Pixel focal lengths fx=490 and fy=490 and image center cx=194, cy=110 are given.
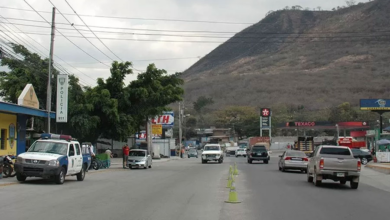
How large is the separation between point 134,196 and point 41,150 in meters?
6.37

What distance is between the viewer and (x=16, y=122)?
30.0 m

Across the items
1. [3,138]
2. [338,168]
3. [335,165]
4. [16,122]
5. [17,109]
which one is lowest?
[338,168]

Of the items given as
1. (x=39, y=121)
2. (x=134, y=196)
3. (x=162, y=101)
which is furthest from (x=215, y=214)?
(x=39, y=121)

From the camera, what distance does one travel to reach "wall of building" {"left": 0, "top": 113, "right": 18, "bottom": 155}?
28.1m

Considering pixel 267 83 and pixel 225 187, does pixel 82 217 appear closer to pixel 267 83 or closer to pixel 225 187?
pixel 225 187

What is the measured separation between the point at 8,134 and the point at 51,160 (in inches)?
405

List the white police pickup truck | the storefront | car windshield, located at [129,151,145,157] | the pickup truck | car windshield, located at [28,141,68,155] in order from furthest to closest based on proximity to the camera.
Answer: car windshield, located at [129,151,145,157]
the storefront
car windshield, located at [28,141,68,155]
the pickup truck
the white police pickup truck

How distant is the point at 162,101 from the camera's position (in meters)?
38.5

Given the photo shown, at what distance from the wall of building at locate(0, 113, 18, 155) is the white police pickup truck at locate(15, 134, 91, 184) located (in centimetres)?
684

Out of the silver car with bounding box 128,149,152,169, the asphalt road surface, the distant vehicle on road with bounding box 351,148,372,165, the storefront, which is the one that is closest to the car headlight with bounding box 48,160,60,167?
the asphalt road surface

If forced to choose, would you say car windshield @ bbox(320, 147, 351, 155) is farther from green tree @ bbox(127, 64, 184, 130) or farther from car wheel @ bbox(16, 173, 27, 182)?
green tree @ bbox(127, 64, 184, 130)

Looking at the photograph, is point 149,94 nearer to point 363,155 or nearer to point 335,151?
point 335,151

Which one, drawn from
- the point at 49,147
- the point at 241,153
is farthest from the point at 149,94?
the point at 241,153

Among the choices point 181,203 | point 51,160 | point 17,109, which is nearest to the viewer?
point 181,203
